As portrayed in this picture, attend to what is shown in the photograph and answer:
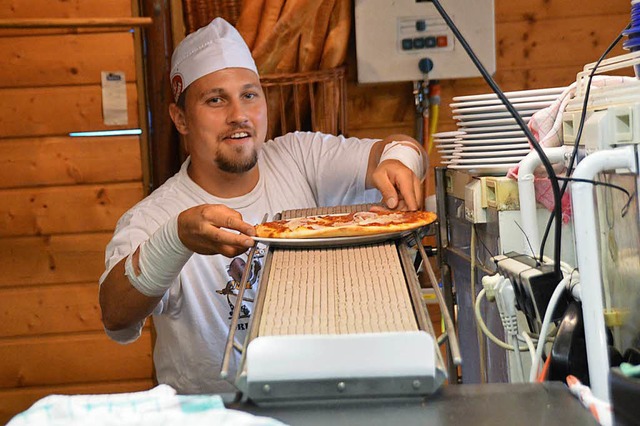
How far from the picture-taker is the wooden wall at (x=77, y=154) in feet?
9.66

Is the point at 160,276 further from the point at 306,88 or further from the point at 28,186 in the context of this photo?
the point at 28,186

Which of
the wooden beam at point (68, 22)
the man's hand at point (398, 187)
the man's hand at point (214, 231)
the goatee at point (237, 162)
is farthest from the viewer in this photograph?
the wooden beam at point (68, 22)

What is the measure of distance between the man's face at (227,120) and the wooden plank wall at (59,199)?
0.74 m

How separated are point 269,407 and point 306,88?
2.01m

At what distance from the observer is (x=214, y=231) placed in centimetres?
149

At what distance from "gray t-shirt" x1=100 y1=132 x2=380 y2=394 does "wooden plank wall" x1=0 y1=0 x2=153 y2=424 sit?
76cm

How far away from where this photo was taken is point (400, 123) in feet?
10.1

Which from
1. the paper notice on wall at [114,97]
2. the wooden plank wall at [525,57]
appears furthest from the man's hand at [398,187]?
the paper notice on wall at [114,97]

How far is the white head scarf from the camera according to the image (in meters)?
2.30

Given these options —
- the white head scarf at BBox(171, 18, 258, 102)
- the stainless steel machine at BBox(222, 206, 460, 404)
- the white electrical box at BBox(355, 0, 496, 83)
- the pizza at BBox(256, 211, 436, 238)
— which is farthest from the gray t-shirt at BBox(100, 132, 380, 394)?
the stainless steel machine at BBox(222, 206, 460, 404)

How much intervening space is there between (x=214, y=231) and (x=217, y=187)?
825 millimetres

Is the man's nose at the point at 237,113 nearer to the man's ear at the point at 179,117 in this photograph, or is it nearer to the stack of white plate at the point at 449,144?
the man's ear at the point at 179,117

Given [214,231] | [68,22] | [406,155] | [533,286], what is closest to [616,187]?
[533,286]

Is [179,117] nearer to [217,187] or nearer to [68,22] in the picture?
[217,187]
